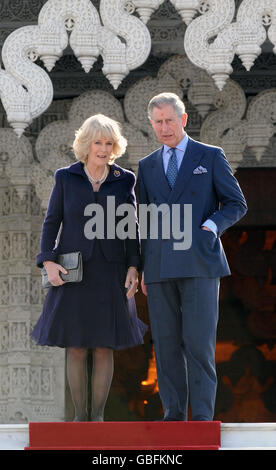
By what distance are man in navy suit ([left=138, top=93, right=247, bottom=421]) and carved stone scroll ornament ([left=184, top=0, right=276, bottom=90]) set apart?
2.04m

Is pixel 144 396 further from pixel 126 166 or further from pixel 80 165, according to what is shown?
pixel 80 165

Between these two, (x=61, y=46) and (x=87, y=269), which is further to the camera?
(x=61, y=46)

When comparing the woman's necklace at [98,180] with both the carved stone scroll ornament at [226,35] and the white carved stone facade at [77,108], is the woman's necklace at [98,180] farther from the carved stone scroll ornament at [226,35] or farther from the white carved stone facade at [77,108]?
the carved stone scroll ornament at [226,35]

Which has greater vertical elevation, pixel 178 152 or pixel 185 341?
pixel 178 152

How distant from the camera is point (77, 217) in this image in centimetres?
615

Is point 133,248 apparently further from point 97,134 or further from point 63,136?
point 63,136

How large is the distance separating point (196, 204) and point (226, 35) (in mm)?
2317

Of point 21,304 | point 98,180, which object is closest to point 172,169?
point 98,180

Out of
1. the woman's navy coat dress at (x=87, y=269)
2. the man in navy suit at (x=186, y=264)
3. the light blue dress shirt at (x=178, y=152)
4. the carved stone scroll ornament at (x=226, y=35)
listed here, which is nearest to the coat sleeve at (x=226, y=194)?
the man in navy suit at (x=186, y=264)

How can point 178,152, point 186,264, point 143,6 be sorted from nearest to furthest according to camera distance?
point 186,264
point 178,152
point 143,6

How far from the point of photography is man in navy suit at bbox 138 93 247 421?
5.99 meters

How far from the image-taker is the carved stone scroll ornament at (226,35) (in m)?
8.16

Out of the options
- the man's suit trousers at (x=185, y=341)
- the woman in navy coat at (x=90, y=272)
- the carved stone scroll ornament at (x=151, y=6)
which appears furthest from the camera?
the carved stone scroll ornament at (x=151, y=6)

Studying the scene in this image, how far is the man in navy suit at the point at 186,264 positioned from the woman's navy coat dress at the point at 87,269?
0.42 ft
